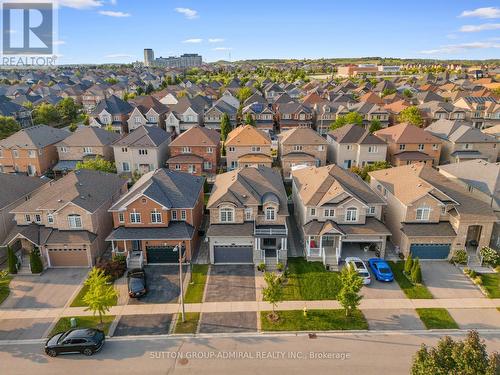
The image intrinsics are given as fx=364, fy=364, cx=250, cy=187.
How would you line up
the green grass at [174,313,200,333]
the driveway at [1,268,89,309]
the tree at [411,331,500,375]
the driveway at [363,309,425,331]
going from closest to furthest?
the tree at [411,331,500,375]
the green grass at [174,313,200,333]
the driveway at [363,309,425,331]
the driveway at [1,268,89,309]

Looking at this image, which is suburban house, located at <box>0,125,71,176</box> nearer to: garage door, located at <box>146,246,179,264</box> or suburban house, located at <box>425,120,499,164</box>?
garage door, located at <box>146,246,179,264</box>

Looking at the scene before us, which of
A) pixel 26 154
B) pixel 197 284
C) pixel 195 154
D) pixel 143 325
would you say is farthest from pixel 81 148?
pixel 143 325

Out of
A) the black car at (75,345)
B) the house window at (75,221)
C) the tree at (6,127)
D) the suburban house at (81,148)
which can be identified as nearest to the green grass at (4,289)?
the house window at (75,221)

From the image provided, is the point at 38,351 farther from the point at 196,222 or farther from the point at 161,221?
the point at 196,222

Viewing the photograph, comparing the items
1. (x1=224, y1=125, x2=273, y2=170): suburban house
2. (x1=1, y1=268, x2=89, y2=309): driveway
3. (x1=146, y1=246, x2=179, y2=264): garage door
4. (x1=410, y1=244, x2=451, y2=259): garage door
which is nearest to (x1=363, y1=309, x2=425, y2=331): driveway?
(x1=410, y1=244, x2=451, y2=259): garage door

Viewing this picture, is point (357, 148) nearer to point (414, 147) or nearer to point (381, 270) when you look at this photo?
point (414, 147)

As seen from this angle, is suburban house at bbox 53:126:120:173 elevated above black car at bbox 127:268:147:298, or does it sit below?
above

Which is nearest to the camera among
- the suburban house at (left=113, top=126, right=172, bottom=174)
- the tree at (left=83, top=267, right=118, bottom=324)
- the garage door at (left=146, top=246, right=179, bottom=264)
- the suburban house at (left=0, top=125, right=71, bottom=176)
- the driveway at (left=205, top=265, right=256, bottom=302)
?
the tree at (left=83, top=267, right=118, bottom=324)
